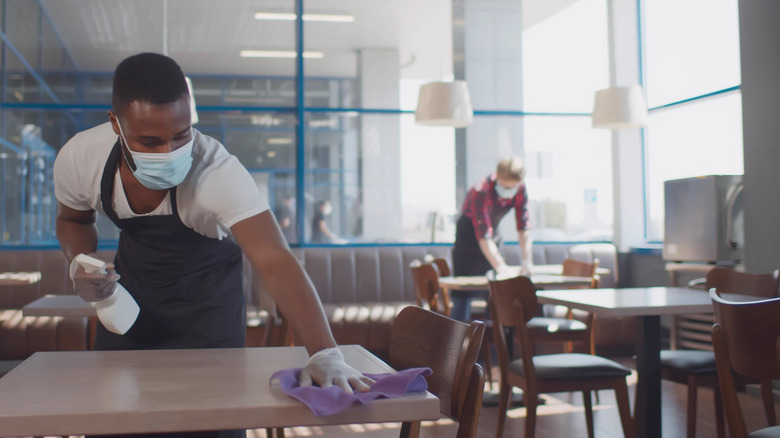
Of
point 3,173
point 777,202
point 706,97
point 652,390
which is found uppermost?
point 706,97

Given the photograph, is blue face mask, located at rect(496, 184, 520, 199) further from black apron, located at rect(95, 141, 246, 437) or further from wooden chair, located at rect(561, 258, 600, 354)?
black apron, located at rect(95, 141, 246, 437)

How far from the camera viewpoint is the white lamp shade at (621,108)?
5211 mm

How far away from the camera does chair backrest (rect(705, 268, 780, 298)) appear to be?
3.37 m

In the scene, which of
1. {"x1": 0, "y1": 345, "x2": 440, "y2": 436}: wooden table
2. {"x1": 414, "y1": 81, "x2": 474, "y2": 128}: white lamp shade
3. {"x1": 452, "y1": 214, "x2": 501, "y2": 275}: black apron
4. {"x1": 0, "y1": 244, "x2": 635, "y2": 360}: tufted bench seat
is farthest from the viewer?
{"x1": 414, "y1": 81, "x2": 474, "y2": 128}: white lamp shade

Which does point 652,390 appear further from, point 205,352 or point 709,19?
point 709,19

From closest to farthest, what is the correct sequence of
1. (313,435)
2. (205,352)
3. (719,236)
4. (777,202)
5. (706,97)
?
(205,352) → (313,435) → (777,202) → (719,236) → (706,97)

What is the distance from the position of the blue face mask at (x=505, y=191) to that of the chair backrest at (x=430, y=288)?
75 cm

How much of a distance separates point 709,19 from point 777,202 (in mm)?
1946

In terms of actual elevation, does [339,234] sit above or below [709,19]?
below

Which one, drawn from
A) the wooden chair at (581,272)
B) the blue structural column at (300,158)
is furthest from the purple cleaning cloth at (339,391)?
the blue structural column at (300,158)

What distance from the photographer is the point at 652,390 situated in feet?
9.30

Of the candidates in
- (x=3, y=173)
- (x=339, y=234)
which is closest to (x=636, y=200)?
(x=339, y=234)

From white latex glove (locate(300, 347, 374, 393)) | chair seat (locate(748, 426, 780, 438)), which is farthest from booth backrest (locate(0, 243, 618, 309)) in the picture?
white latex glove (locate(300, 347, 374, 393))

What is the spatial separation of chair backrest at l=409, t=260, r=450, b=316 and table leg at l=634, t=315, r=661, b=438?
4.46ft
